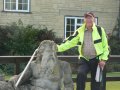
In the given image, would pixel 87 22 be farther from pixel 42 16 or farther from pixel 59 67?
pixel 42 16

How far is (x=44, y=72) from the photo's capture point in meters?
7.70

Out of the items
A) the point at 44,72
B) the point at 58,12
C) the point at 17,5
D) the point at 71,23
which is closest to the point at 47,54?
the point at 44,72

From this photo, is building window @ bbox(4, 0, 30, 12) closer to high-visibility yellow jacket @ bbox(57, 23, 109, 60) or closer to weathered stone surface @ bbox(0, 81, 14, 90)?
high-visibility yellow jacket @ bbox(57, 23, 109, 60)

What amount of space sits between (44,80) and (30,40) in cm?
1399

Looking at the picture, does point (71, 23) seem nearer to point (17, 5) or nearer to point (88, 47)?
point (17, 5)

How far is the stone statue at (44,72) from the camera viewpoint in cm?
771

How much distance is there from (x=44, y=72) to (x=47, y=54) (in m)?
0.27

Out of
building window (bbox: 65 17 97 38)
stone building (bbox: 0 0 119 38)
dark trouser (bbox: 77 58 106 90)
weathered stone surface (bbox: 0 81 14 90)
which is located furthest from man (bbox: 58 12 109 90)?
building window (bbox: 65 17 97 38)

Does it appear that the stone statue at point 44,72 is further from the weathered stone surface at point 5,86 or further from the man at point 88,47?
the man at point 88,47

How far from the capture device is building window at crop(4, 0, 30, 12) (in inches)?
1016

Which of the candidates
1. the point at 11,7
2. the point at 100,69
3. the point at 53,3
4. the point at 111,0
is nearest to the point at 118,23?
the point at 111,0

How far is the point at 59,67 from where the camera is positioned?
7.85m

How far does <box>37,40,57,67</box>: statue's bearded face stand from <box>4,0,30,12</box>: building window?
712 inches

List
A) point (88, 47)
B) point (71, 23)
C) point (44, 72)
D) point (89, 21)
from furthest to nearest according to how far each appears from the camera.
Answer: point (71, 23) < point (88, 47) < point (89, 21) < point (44, 72)
